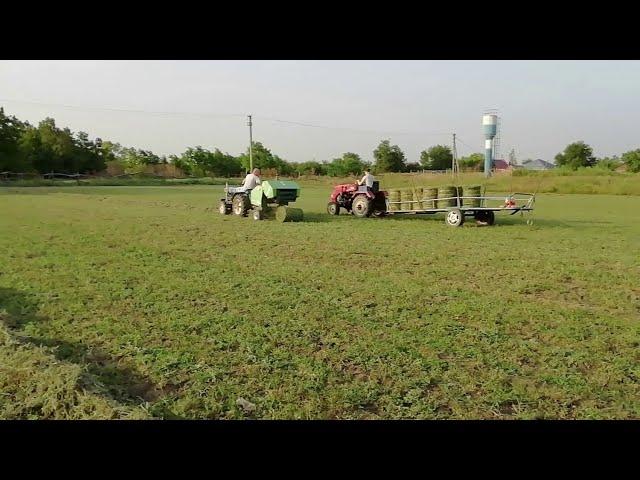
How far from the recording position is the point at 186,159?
248 feet

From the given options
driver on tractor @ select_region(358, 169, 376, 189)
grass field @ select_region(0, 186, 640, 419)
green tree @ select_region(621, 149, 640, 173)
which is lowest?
grass field @ select_region(0, 186, 640, 419)

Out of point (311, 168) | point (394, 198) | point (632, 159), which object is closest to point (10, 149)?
point (311, 168)

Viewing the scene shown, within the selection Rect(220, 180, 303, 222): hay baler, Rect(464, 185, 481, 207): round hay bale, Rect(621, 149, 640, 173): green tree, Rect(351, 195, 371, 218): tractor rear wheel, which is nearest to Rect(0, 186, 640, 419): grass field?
Rect(464, 185, 481, 207): round hay bale

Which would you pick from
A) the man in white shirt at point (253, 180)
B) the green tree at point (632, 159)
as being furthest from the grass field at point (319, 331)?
the green tree at point (632, 159)

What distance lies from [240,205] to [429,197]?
5787mm

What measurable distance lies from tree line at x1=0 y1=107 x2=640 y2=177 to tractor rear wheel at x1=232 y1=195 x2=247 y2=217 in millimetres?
48870

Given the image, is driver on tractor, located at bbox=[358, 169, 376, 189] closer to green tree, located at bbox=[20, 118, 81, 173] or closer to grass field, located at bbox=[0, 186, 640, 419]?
grass field, located at bbox=[0, 186, 640, 419]

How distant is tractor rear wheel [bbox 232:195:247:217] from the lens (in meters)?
14.2
